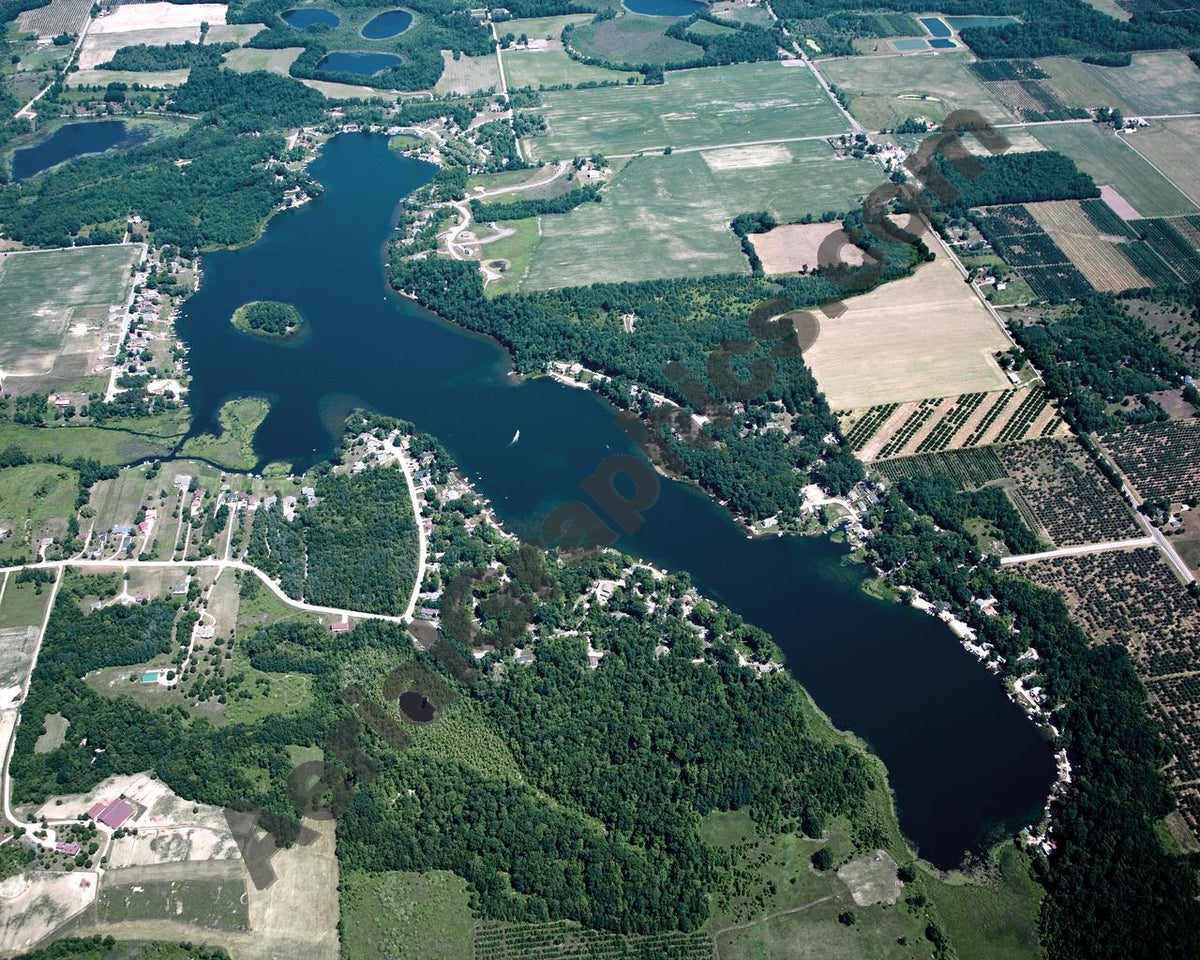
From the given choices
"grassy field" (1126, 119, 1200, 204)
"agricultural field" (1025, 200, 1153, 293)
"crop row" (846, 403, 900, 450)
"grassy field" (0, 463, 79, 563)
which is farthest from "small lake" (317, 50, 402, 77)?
"grassy field" (1126, 119, 1200, 204)

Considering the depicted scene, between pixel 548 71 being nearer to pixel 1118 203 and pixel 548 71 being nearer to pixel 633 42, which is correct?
pixel 633 42

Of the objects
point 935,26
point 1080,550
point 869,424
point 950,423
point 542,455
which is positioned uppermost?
point 935,26

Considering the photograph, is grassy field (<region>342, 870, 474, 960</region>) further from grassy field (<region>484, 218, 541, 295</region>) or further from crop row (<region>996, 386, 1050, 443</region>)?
grassy field (<region>484, 218, 541, 295</region>)

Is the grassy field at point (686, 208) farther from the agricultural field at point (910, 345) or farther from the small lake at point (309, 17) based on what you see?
the small lake at point (309, 17)

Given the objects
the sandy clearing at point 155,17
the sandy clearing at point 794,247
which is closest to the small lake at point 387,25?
the sandy clearing at point 155,17

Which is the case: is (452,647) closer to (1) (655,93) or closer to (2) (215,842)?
(2) (215,842)

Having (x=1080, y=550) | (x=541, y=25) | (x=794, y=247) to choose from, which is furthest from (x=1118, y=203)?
(x=541, y=25)
